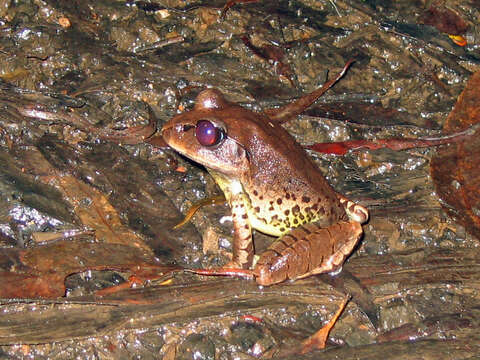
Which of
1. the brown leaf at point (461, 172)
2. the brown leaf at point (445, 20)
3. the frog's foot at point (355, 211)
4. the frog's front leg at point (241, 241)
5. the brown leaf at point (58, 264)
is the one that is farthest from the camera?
the brown leaf at point (445, 20)

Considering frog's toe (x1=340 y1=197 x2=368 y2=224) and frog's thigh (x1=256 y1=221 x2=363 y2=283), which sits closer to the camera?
frog's thigh (x1=256 y1=221 x2=363 y2=283)

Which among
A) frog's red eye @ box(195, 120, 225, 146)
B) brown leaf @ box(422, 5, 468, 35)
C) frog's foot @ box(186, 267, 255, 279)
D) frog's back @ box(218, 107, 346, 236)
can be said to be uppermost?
brown leaf @ box(422, 5, 468, 35)

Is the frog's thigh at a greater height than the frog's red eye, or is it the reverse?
the frog's red eye

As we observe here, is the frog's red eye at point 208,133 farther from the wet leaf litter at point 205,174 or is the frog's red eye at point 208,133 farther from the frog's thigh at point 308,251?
the frog's thigh at point 308,251

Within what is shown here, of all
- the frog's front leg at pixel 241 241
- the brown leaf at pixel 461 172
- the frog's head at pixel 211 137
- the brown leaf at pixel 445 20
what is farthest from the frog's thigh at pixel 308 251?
the brown leaf at pixel 445 20

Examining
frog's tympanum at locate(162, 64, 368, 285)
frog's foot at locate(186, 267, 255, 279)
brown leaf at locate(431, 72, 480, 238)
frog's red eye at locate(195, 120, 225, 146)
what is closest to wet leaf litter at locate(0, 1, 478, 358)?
frog's foot at locate(186, 267, 255, 279)

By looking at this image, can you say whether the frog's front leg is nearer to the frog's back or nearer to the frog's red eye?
the frog's back
